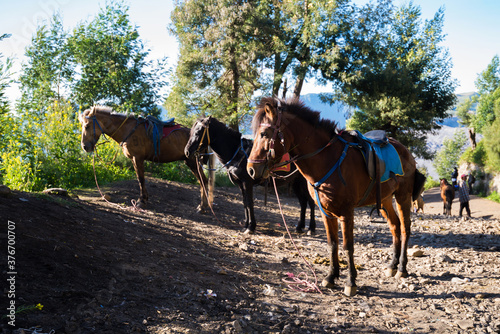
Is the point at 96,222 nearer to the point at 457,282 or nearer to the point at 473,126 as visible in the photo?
the point at 457,282

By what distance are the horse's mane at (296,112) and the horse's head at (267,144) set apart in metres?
0.06

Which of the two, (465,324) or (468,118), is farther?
(468,118)

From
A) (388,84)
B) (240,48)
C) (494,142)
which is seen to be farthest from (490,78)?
(240,48)

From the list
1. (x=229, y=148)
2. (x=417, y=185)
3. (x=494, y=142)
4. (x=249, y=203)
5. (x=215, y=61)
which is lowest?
(x=249, y=203)

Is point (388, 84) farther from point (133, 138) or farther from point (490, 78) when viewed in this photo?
point (490, 78)

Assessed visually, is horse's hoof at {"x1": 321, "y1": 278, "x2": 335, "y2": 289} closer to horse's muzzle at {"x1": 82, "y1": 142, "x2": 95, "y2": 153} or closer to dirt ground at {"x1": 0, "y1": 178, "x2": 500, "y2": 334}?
dirt ground at {"x1": 0, "y1": 178, "x2": 500, "y2": 334}

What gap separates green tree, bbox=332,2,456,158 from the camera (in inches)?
863

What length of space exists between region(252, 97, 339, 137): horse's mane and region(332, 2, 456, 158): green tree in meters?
17.8

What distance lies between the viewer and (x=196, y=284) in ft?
13.7

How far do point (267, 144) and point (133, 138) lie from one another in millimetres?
5705

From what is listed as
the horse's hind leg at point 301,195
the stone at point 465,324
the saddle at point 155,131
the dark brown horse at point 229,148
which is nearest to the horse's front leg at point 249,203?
the dark brown horse at point 229,148

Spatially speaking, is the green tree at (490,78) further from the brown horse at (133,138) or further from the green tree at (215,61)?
the brown horse at (133,138)

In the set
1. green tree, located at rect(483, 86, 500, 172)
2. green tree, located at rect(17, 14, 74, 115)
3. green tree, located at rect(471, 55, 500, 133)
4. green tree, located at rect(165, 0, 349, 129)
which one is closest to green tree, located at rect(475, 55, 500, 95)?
green tree, located at rect(471, 55, 500, 133)

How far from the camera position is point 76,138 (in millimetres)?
10680
